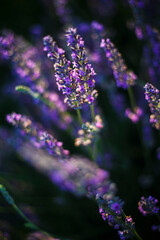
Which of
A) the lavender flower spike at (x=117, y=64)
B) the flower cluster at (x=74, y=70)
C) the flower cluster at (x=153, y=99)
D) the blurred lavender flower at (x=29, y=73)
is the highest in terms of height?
the blurred lavender flower at (x=29, y=73)

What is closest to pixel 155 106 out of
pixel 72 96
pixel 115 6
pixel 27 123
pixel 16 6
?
pixel 72 96

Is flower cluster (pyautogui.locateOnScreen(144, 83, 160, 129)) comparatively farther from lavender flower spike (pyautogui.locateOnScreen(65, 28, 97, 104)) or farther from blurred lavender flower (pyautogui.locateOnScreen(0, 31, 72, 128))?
blurred lavender flower (pyautogui.locateOnScreen(0, 31, 72, 128))

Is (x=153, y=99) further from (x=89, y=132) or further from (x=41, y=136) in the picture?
(x=41, y=136)

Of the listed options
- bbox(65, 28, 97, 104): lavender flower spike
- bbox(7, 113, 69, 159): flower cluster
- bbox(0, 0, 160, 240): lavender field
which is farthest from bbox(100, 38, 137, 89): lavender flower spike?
bbox(7, 113, 69, 159): flower cluster

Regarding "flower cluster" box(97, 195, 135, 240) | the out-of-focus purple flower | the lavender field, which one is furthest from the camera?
the out-of-focus purple flower

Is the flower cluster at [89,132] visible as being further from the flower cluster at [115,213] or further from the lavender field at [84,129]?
the flower cluster at [115,213]

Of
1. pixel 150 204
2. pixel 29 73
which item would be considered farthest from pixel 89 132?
pixel 29 73

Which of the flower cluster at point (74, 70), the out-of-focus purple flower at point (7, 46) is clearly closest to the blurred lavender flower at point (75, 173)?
the flower cluster at point (74, 70)

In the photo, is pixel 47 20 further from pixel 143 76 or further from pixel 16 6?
pixel 143 76

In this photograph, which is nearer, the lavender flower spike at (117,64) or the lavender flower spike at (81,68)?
the lavender flower spike at (81,68)
